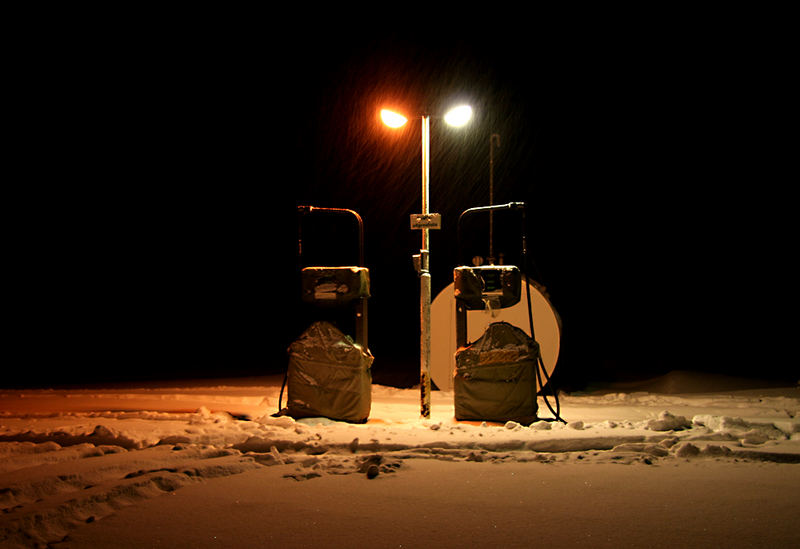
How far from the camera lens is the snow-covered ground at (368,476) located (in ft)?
12.3

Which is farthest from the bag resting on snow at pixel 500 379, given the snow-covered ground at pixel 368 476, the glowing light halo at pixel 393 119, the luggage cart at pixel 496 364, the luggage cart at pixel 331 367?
the glowing light halo at pixel 393 119

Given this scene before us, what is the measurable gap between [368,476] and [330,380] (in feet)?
10.8

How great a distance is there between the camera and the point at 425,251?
9.02m

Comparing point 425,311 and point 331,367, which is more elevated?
point 425,311

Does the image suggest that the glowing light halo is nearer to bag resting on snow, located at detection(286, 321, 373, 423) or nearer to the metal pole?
the metal pole

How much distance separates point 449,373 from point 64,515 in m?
9.73

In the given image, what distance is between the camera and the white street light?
8.69 meters

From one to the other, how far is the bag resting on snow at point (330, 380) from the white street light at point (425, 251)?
0.96 m

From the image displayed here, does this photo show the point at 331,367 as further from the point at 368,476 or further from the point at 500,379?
the point at 368,476

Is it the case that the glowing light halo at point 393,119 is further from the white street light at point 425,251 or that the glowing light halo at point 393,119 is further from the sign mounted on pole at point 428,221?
the sign mounted on pole at point 428,221

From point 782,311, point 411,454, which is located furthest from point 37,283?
point 782,311

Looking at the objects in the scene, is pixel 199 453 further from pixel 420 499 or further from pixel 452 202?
pixel 452 202

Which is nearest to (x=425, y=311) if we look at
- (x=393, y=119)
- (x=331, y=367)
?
(x=331, y=367)

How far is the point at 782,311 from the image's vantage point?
887 inches
